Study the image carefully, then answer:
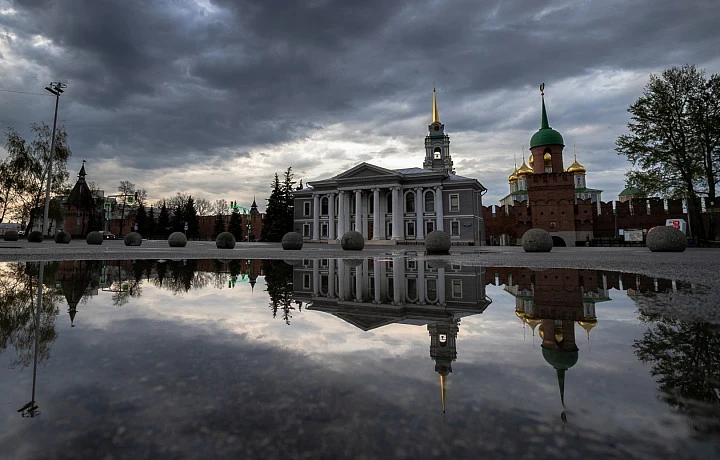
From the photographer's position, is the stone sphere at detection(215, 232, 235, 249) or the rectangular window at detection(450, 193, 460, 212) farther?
the rectangular window at detection(450, 193, 460, 212)

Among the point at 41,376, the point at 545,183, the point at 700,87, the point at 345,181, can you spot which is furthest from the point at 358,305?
the point at 545,183

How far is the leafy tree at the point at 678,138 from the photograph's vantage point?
26203 millimetres

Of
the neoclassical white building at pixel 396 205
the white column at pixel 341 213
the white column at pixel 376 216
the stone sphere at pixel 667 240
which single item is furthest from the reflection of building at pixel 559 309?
the white column at pixel 341 213

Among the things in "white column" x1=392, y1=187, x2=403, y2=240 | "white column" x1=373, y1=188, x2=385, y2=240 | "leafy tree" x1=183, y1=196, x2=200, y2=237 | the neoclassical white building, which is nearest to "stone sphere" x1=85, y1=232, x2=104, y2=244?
the neoclassical white building

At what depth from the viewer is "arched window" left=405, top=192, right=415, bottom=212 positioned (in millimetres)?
50969

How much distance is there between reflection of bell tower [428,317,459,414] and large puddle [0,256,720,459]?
0.02 metres

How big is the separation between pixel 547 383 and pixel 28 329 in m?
4.05

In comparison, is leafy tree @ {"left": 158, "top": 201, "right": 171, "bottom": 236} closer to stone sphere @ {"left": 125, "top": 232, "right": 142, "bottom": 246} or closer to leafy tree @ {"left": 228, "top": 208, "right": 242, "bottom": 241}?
leafy tree @ {"left": 228, "top": 208, "right": 242, "bottom": 241}

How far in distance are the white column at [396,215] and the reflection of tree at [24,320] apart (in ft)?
Result: 147

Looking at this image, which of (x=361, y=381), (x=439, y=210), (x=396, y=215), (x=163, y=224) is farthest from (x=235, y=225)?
(x=361, y=381)

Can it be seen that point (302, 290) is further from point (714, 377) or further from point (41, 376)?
point (714, 377)

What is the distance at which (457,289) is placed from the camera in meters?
6.01

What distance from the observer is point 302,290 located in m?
6.01

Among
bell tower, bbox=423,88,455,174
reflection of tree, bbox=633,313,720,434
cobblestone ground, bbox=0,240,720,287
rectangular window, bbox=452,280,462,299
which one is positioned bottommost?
reflection of tree, bbox=633,313,720,434
